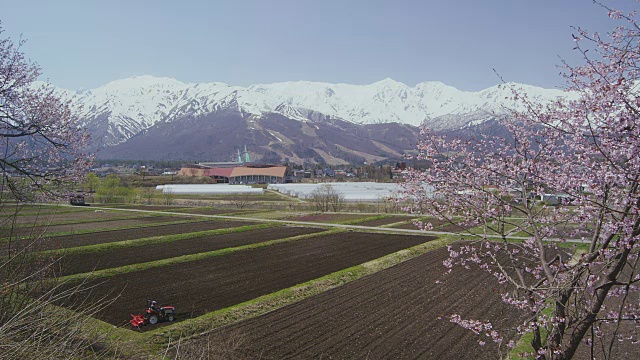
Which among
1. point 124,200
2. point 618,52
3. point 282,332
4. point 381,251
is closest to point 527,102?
point 618,52

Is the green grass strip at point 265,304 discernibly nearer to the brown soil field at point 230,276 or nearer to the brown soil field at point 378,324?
the brown soil field at point 378,324

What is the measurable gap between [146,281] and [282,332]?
446 inches

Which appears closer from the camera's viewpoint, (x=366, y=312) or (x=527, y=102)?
(x=527, y=102)

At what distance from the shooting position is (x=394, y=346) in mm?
14852

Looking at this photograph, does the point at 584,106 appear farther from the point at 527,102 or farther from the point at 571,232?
the point at 571,232

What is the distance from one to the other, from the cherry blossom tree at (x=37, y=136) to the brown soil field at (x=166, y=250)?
14721 millimetres

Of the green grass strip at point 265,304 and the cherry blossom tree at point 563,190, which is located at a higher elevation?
the cherry blossom tree at point 563,190

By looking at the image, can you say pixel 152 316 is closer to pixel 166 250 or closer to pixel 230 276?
pixel 230 276

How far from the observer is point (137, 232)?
4356cm

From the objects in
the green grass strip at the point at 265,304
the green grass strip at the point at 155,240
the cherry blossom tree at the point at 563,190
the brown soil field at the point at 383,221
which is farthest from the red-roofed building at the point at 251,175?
the cherry blossom tree at the point at 563,190

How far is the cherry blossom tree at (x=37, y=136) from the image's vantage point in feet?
31.9

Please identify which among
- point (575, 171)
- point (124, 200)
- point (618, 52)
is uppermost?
point (618, 52)

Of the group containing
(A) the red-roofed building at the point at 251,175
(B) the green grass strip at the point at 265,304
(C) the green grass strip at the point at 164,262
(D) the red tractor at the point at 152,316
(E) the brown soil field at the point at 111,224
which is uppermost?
(A) the red-roofed building at the point at 251,175

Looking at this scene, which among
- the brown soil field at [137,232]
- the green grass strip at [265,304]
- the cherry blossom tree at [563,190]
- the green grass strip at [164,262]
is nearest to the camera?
the cherry blossom tree at [563,190]
